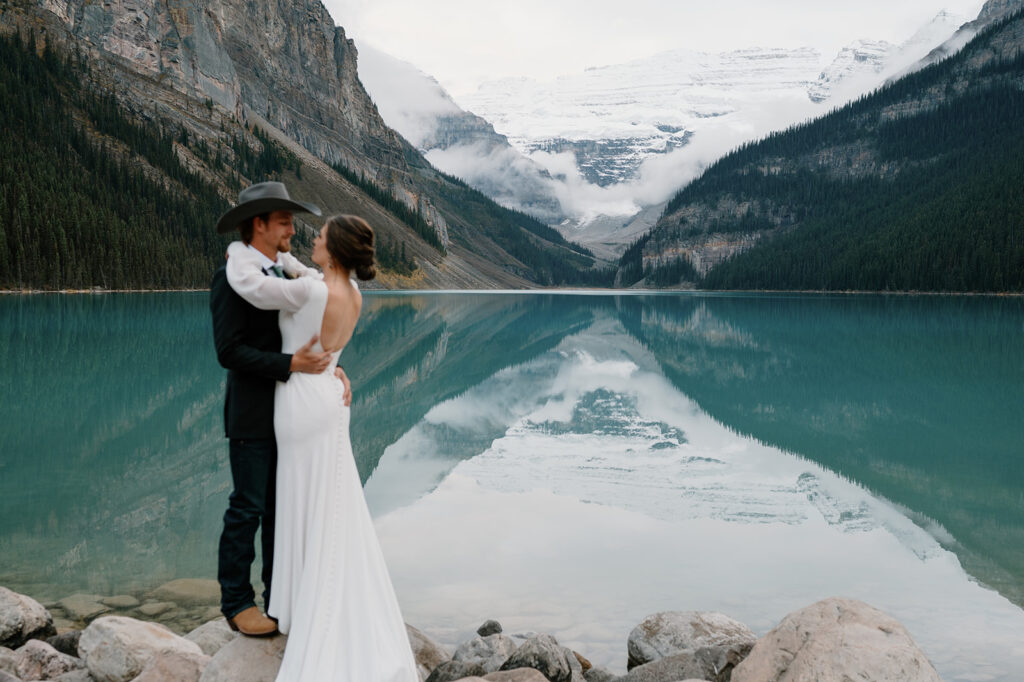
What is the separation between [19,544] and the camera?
32.3 ft

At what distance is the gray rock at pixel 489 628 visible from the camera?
7963mm

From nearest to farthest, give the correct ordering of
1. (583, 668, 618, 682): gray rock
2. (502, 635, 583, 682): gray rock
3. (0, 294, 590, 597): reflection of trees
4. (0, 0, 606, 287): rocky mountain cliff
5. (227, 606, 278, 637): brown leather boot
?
(227, 606, 278, 637): brown leather boot
(502, 635, 583, 682): gray rock
(583, 668, 618, 682): gray rock
(0, 294, 590, 597): reflection of trees
(0, 0, 606, 287): rocky mountain cliff

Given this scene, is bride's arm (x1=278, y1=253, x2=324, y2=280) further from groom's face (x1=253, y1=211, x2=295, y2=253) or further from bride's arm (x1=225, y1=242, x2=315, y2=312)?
bride's arm (x1=225, y1=242, x2=315, y2=312)

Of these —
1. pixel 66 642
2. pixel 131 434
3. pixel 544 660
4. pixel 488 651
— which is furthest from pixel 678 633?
pixel 131 434

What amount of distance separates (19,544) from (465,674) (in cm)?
689

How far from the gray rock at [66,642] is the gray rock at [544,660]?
3890 mm

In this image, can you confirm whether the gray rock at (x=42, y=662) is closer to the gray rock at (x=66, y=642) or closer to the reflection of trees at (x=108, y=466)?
the gray rock at (x=66, y=642)

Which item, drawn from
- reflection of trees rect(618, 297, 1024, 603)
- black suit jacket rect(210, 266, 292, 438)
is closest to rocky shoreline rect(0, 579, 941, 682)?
black suit jacket rect(210, 266, 292, 438)

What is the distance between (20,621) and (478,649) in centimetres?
421

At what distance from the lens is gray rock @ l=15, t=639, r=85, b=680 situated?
6113 mm

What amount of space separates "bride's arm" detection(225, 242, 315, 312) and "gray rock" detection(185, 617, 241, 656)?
3.48 m

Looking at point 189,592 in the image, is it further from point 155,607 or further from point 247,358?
point 247,358

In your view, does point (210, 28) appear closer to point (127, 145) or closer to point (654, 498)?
point (127, 145)

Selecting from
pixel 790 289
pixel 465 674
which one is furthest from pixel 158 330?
pixel 790 289
